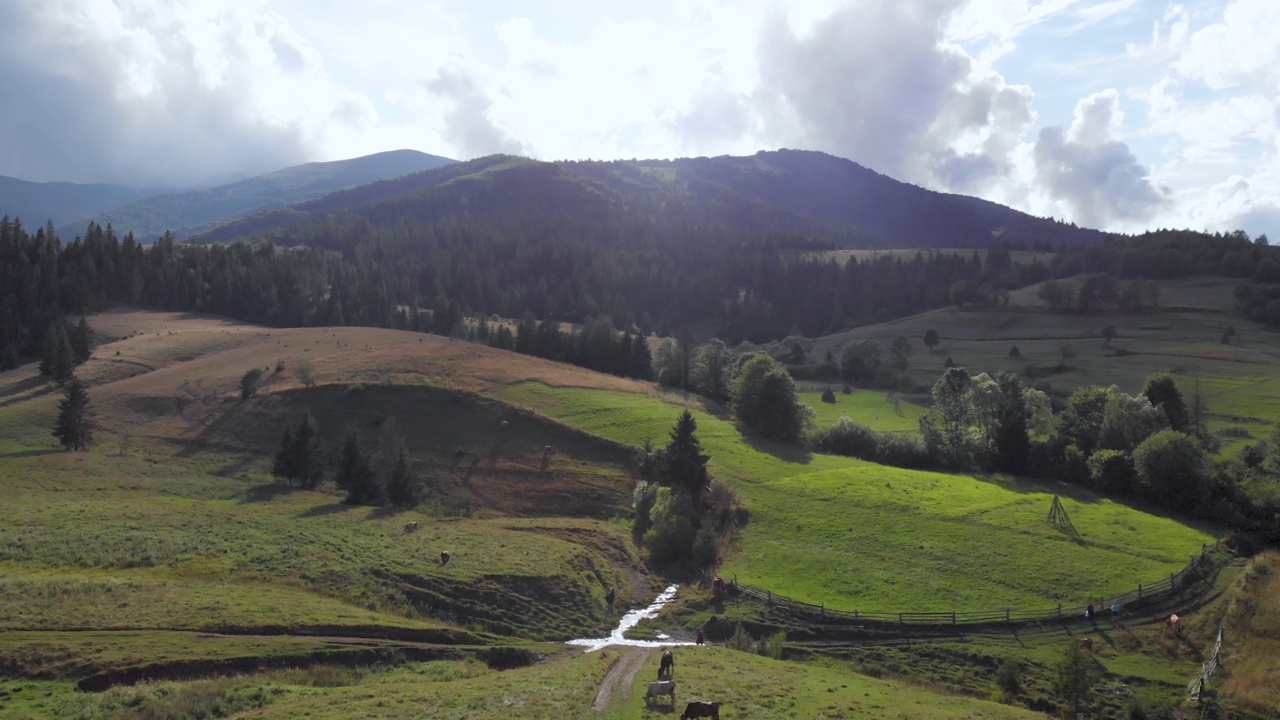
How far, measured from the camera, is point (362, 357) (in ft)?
319

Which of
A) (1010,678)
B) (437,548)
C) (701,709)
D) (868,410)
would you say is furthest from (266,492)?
(868,410)

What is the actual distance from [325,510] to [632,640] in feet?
92.5

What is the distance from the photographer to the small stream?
40656 millimetres

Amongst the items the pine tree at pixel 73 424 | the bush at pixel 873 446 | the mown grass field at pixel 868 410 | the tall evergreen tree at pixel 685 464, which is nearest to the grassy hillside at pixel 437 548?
the pine tree at pixel 73 424

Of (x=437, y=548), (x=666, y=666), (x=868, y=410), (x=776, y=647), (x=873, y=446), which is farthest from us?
(x=868, y=410)

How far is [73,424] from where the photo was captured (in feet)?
222

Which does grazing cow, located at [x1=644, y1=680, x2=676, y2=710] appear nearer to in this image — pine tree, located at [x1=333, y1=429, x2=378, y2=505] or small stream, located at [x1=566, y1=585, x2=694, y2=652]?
small stream, located at [x1=566, y1=585, x2=694, y2=652]

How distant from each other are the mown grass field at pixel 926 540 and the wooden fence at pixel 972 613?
0.77m

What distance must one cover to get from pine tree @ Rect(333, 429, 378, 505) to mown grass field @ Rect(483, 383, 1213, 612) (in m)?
25.9

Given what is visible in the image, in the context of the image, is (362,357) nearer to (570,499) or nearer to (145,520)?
(570,499)

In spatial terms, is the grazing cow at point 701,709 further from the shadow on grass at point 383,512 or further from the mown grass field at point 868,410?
the mown grass field at point 868,410

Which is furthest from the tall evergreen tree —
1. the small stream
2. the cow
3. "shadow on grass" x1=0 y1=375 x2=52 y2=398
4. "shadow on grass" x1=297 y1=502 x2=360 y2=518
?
"shadow on grass" x1=0 y1=375 x2=52 y2=398

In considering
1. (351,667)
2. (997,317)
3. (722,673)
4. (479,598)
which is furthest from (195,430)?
(997,317)

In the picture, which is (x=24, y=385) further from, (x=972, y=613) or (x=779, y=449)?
(x=972, y=613)
